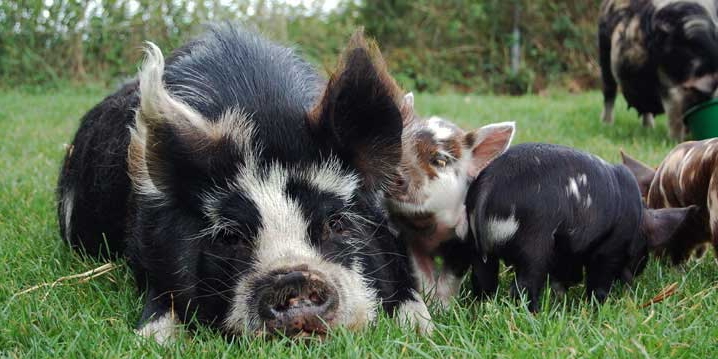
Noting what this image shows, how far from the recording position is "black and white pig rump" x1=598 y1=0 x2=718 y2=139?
6238 millimetres

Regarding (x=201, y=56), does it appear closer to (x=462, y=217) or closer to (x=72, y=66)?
(x=462, y=217)

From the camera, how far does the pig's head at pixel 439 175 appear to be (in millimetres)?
3134

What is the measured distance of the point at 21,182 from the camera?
5.42 m

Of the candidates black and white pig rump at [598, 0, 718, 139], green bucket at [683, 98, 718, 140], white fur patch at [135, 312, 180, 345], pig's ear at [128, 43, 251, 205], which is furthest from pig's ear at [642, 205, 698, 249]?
black and white pig rump at [598, 0, 718, 139]

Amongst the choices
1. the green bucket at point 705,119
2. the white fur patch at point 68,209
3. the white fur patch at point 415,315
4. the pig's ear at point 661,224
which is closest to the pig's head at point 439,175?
the white fur patch at point 415,315

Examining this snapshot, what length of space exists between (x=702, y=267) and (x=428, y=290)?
115cm

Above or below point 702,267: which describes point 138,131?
above

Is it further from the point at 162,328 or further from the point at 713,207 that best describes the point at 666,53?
the point at 162,328

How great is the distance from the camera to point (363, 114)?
255cm

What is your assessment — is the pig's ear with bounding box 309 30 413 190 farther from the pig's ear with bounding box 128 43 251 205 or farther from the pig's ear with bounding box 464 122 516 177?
the pig's ear with bounding box 464 122 516 177

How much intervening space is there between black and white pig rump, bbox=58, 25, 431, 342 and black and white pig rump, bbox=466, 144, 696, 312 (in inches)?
13.5

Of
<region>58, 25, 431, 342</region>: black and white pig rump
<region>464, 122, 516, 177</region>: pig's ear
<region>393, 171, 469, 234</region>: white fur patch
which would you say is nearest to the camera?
<region>58, 25, 431, 342</region>: black and white pig rump

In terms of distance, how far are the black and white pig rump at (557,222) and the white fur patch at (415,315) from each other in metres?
0.31

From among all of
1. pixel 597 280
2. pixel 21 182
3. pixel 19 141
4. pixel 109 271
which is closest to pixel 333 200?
pixel 597 280
